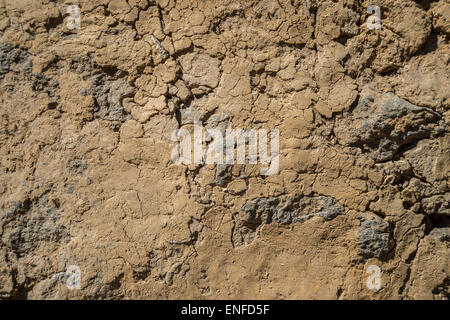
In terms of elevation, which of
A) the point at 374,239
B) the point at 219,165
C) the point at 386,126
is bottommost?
the point at 374,239

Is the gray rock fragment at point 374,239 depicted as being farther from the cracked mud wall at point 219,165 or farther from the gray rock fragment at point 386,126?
the gray rock fragment at point 386,126

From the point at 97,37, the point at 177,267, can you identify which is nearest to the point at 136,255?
the point at 177,267

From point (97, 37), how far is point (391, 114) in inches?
57.1

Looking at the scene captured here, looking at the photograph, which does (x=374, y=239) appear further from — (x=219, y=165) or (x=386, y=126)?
(x=219, y=165)

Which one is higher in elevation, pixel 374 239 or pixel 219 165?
pixel 219 165

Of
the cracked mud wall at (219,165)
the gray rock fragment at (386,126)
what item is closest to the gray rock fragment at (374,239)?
the cracked mud wall at (219,165)

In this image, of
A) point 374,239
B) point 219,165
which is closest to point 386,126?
point 374,239

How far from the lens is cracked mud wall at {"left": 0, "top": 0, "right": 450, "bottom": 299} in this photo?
1888 mm

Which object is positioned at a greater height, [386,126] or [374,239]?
[386,126]

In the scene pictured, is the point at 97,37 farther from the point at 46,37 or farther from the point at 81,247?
the point at 81,247

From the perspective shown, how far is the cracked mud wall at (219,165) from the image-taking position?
74.3 inches

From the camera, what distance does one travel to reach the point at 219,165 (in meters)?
1.91

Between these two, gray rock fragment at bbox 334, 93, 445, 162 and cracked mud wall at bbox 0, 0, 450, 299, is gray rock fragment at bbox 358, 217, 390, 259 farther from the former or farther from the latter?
gray rock fragment at bbox 334, 93, 445, 162

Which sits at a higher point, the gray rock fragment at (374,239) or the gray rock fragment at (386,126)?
the gray rock fragment at (386,126)
